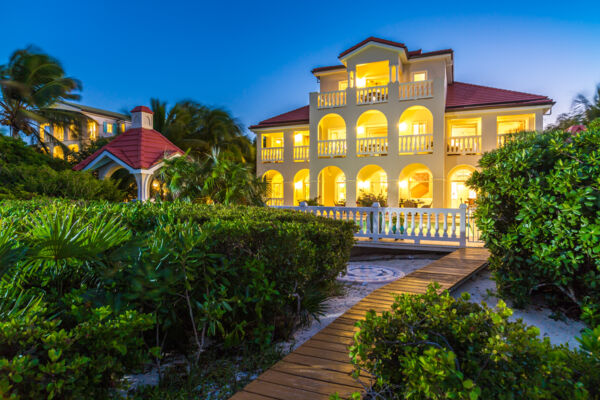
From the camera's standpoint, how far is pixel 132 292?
2744 mm

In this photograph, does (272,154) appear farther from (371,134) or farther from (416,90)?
(416,90)

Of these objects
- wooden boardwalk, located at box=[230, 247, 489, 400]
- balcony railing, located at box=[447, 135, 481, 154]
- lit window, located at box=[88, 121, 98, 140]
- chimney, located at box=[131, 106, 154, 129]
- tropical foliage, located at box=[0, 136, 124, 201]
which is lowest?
wooden boardwalk, located at box=[230, 247, 489, 400]

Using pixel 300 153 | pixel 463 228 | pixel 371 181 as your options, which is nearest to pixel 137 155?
pixel 300 153

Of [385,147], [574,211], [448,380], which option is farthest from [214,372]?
[385,147]

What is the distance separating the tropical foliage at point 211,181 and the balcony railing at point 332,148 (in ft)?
29.7

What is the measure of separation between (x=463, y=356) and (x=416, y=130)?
61.6ft

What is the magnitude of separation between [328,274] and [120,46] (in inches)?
6112

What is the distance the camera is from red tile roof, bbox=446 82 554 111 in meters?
16.0

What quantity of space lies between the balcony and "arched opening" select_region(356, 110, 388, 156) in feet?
5.57

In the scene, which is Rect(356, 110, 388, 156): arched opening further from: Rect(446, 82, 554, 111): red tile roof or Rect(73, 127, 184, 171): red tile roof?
Rect(73, 127, 184, 171): red tile roof

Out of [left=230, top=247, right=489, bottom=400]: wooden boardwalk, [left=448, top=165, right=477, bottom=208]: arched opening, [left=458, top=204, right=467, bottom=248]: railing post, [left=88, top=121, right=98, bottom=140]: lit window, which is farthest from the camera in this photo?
[left=88, top=121, right=98, bottom=140]: lit window

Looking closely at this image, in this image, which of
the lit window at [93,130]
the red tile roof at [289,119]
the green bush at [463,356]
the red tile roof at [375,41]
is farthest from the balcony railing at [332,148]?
the lit window at [93,130]

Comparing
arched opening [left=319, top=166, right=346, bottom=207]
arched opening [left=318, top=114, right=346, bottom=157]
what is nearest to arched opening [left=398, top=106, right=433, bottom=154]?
arched opening [left=318, top=114, right=346, bottom=157]

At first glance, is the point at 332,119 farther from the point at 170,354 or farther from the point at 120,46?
the point at 120,46
